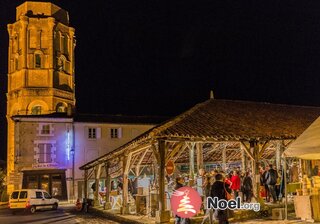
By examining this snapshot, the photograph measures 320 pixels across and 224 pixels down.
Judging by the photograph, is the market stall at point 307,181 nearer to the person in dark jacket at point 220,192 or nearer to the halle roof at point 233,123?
the person in dark jacket at point 220,192

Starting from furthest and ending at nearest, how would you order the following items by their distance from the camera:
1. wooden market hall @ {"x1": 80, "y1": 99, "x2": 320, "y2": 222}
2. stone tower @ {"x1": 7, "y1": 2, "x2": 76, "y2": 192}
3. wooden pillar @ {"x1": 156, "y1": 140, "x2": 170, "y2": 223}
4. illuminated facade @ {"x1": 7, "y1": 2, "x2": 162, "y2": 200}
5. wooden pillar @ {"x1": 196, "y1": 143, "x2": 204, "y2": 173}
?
stone tower @ {"x1": 7, "y1": 2, "x2": 76, "y2": 192} < illuminated facade @ {"x1": 7, "y1": 2, "x2": 162, "y2": 200} < wooden pillar @ {"x1": 196, "y1": 143, "x2": 204, "y2": 173} < wooden market hall @ {"x1": 80, "y1": 99, "x2": 320, "y2": 222} < wooden pillar @ {"x1": 156, "y1": 140, "x2": 170, "y2": 223}

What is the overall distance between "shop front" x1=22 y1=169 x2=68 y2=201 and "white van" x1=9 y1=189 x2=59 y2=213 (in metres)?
12.6

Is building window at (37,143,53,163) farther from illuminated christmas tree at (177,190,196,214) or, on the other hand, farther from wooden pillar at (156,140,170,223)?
illuminated christmas tree at (177,190,196,214)

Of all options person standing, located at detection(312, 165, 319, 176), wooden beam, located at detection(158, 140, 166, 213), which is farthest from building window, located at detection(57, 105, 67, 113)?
wooden beam, located at detection(158, 140, 166, 213)

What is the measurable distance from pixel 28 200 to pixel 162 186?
13.1m

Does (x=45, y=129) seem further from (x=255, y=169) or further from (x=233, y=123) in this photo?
(x=255, y=169)

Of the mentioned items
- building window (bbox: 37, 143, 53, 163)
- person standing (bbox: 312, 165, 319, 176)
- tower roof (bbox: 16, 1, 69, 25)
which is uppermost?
tower roof (bbox: 16, 1, 69, 25)

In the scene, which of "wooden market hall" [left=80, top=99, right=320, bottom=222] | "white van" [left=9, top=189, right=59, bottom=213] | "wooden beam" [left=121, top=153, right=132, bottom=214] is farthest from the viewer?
"white van" [left=9, top=189, right=59, bottom=213]

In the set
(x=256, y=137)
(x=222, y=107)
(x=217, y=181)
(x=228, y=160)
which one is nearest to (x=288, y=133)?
(x=256, y=137)

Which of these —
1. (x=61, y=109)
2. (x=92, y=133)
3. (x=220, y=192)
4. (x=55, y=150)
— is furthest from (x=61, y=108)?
(x=220, y=192)

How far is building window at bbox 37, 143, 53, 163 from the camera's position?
38.7 meters

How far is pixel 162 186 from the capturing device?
1409 centimetres

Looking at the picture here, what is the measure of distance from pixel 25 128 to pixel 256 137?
27931 mm

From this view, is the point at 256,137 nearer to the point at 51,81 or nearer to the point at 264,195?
the point at 264,195
